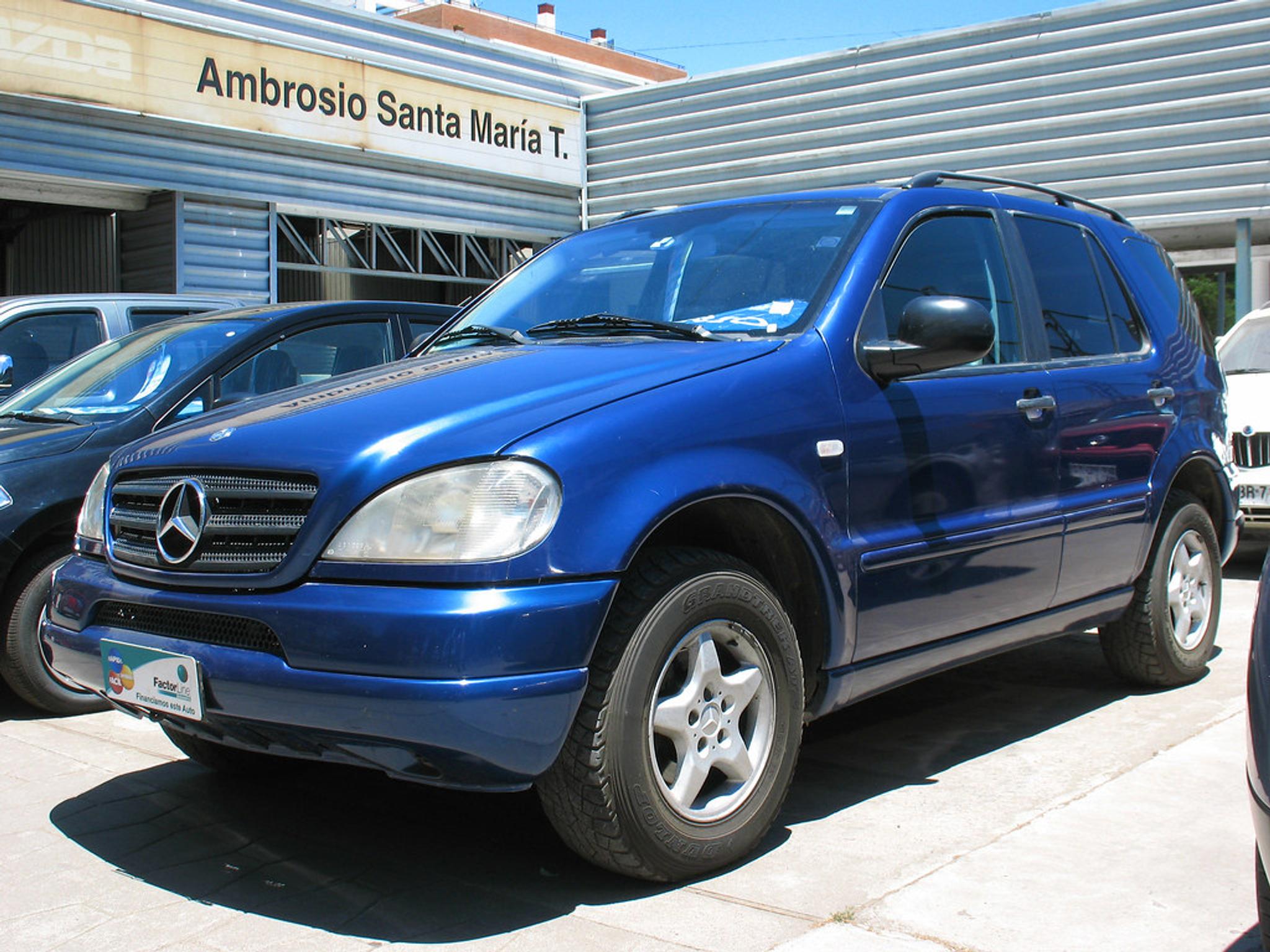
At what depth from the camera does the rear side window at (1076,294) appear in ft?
15.3

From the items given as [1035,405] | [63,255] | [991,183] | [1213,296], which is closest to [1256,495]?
[991,183]

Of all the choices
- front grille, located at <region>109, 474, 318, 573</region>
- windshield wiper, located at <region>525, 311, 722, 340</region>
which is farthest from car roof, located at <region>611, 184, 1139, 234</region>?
front grille, located at <region>109, 474, 318, 573</region>

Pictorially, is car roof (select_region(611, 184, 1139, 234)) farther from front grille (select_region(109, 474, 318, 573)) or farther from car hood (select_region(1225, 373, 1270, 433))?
car hood (select_region(1225, 373, 1270, 433))

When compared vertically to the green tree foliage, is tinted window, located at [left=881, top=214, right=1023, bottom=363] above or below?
below

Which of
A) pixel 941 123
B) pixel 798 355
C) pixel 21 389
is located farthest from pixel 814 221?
pixel 941 123

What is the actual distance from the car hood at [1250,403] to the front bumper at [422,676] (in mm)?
6393

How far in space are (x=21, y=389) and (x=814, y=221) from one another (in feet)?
12.9

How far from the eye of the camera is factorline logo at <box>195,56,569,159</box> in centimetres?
1286

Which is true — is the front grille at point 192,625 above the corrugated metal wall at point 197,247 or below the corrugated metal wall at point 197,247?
below

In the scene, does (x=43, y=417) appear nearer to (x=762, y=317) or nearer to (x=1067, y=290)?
(x=762, y=317)

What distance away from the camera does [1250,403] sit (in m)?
8.30

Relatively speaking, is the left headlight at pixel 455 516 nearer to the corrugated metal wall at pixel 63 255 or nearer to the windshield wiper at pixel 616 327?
the windshield wiper at pixel 616 327

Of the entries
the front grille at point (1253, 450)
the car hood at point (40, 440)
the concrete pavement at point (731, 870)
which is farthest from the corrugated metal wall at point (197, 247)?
the concrete pavement at point (731, 870)

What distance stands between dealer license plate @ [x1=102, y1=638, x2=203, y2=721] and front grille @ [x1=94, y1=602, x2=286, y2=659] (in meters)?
0.05
